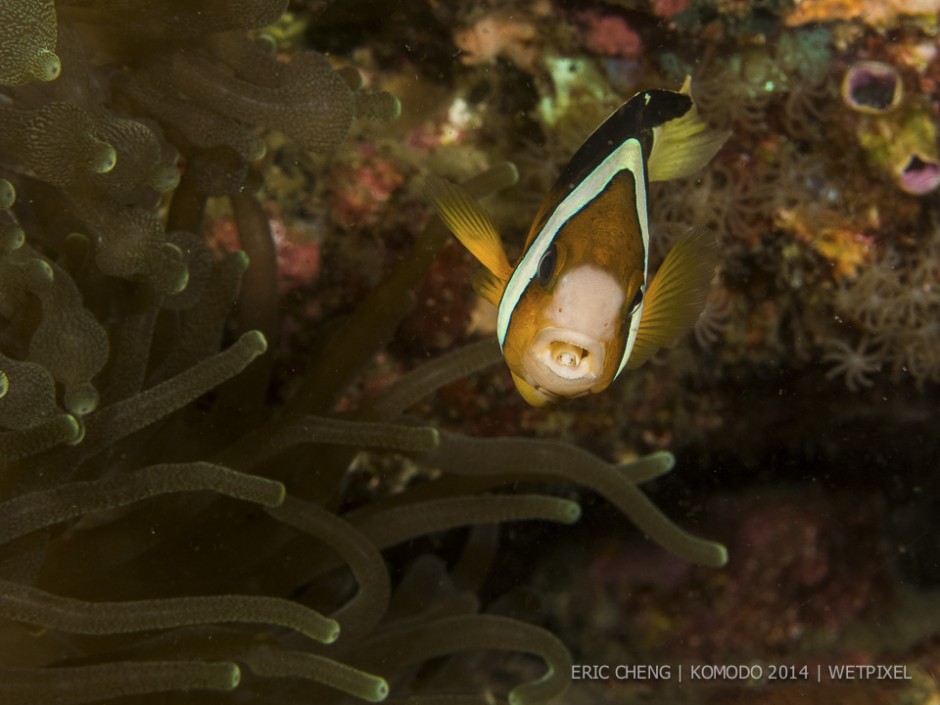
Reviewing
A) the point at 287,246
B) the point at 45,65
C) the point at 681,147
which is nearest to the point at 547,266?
the point at 681,147

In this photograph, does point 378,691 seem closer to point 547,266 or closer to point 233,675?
point 233,675

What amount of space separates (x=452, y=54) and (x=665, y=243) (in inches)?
33.9

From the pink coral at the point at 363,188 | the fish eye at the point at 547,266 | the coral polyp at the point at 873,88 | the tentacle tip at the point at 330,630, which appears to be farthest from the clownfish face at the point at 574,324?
the coral polyp at the point at 873,88

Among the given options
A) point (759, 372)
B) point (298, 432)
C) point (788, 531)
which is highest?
point (298, 432)

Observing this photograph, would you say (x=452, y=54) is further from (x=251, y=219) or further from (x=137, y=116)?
(x=137, y=116)

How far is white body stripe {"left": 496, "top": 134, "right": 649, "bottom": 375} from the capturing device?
52.0 inches

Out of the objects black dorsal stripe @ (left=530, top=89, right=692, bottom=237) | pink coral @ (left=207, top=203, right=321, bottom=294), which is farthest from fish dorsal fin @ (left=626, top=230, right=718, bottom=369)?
pink coral @ (left=207, top=203, right=321, bottom=294)

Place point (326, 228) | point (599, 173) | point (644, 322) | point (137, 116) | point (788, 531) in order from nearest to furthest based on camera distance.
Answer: point (599, 173)
point (644, 322)
point (137, 116)
point (326, 228)
point (788, 531)

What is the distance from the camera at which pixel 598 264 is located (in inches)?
47.7

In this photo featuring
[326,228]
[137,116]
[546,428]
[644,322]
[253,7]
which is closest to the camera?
[644,322]

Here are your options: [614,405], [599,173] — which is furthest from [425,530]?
[599,173]

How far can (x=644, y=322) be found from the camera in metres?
1.50

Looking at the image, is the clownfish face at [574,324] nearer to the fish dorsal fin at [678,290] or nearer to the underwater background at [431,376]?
the fish dorsal fin at [678,290]

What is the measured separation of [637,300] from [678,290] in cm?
25
